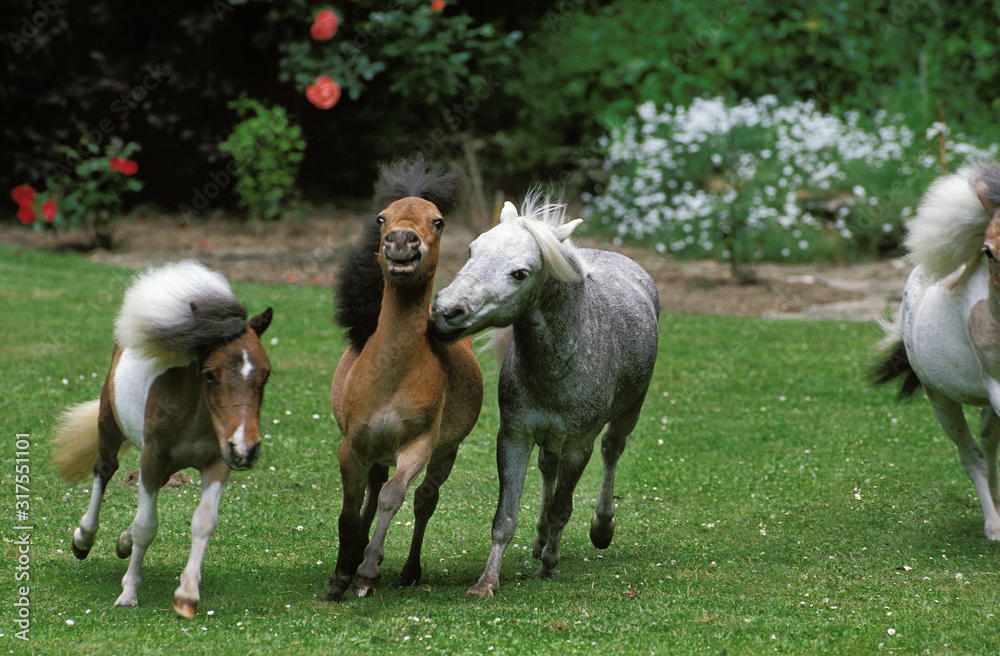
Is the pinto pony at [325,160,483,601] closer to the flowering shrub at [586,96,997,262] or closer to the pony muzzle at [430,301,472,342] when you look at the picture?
the pony muzzle at [430,301,472,342]

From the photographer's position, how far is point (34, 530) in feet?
20.1

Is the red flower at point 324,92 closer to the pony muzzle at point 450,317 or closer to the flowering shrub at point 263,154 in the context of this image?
the flowering shrub at point 263,154

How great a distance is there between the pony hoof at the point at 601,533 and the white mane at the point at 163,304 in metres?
2.54

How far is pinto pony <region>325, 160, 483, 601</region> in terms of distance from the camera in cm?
496

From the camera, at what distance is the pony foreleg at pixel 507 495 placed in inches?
213

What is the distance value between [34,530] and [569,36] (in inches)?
588

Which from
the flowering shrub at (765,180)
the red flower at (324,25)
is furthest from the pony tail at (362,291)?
the red flower at (324,25)

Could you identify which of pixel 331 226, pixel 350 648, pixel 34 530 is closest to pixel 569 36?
pixel 331 226

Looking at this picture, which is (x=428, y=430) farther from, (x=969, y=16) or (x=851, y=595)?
(x=969, y=16)

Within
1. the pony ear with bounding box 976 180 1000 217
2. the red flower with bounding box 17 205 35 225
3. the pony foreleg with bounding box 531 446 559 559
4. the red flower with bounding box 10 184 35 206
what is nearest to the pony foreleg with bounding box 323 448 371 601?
the pony foreleg with bounding box 531 446 559 559

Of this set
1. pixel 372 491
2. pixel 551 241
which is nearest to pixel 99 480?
pixel 372 491

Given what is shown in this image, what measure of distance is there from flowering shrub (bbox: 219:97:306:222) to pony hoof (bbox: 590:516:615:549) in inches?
404

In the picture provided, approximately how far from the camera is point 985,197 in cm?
573

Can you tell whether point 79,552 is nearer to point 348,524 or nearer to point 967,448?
point 348,524
